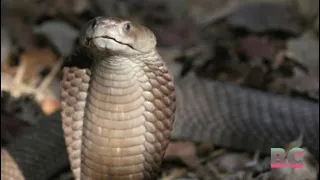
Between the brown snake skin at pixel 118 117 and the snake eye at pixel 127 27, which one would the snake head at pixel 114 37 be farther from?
the brown snake skin at pixel 118 117

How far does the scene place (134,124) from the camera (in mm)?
3242

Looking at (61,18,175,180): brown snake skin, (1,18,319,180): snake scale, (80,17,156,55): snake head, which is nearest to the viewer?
(80,17,156,55): snake head

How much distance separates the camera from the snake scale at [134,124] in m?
3.03

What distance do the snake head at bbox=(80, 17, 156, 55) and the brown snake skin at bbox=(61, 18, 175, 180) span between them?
5.6 inches

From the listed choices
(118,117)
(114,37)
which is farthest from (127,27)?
(118,117)

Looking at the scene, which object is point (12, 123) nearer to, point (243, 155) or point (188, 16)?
point (243, 155)

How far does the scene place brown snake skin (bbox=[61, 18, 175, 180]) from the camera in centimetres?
313

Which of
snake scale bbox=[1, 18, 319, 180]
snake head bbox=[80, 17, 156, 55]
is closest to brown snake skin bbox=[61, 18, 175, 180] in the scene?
snake scale bbox=[1, 18, 319, 180]

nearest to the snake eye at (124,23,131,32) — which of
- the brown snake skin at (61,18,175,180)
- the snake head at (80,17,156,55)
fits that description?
the snake head at (80,17,156,55)

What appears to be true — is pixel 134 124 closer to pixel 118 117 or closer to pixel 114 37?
pixel 118 117

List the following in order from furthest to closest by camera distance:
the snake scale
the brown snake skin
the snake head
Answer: the brown snake skin, the snake scale, the snake head

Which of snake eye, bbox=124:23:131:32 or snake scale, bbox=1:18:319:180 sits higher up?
snake eye, bbox=124:23:131:32

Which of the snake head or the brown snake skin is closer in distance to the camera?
the snake head

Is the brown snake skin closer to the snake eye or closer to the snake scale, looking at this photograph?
the snake scale
